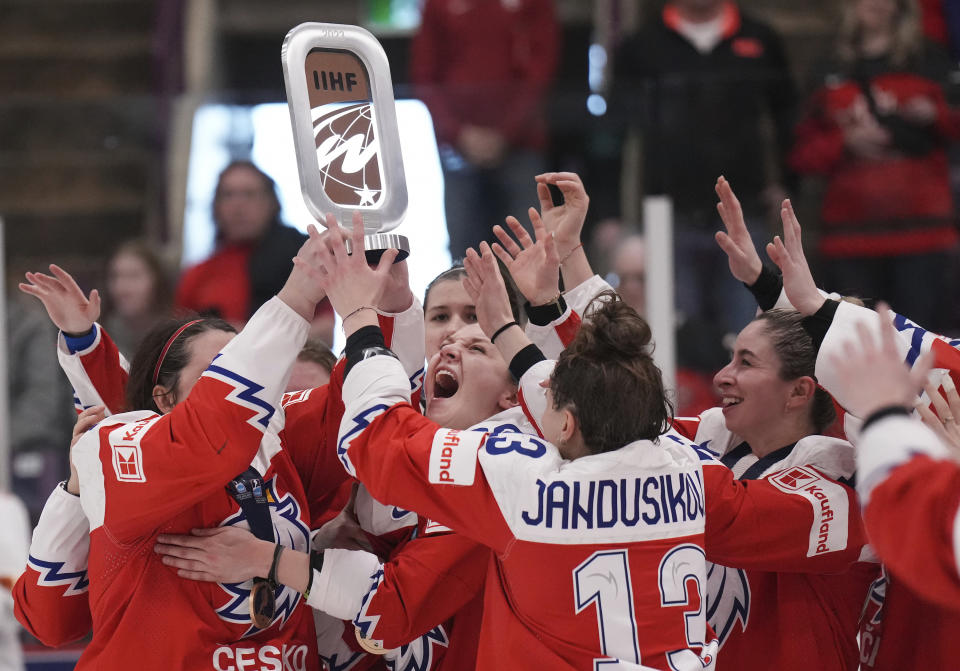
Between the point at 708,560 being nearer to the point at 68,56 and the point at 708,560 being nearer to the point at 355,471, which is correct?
the point at 355,471

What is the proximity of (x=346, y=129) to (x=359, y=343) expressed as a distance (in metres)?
0.43

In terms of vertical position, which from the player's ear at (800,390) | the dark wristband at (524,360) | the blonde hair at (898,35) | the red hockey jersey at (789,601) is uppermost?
the blonde hair at (898,35)

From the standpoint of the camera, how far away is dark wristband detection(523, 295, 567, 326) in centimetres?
265

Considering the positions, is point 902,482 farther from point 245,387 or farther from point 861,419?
point 245,387

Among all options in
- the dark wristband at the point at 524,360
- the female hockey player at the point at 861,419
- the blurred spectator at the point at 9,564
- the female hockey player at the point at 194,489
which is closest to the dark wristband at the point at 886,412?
the female hockey player at the point at 861,419

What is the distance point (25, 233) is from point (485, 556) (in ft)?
8.96

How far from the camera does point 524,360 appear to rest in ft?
7.91

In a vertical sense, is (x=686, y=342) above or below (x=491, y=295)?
below

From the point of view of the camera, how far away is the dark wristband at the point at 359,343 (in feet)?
7.49

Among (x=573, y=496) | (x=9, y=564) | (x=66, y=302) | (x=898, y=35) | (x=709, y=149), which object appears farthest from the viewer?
(x=898, y=35)

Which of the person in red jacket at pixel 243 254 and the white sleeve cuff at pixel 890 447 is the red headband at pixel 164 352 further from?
the person in red jacket at pixel 243 254

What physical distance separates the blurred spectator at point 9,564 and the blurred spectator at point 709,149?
243 centimetres

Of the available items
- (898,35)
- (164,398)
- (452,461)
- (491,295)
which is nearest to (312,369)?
(164,398)

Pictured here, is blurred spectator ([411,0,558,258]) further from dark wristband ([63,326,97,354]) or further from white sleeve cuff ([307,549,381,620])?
white sleeve cuff ([307,549,381,620])
